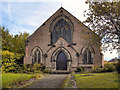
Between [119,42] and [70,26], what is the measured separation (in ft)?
53.3

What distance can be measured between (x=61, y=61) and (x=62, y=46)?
3.13 meters

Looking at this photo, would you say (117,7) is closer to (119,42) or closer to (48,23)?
(119,42)

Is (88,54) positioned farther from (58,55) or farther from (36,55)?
(36,55)

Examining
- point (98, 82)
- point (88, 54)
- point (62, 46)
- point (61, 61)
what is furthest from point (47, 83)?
point (88, 54)

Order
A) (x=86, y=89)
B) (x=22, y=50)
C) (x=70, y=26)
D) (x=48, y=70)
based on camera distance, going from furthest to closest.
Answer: (x=22, y=50), (x=70, y=26), (x=48, y=70), (x=86, y=89)

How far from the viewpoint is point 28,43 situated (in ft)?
95.8

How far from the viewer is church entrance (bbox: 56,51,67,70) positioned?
88.1 feet

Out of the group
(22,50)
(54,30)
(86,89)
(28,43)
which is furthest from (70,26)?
(86,89)

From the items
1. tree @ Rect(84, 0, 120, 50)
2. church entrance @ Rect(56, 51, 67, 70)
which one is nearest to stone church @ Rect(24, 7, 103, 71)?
church entrance @ Rect(56, 51, 67, 70)

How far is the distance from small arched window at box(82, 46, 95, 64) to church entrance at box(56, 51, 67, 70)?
12.3 ft

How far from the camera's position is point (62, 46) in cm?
2608

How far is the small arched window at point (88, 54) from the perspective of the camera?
26.3 meters

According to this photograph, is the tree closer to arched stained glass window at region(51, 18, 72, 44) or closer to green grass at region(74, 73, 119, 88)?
green grass at region(74, 73, 119, 88)

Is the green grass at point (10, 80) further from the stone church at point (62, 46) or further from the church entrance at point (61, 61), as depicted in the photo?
the church entrance at point (61, 61)
